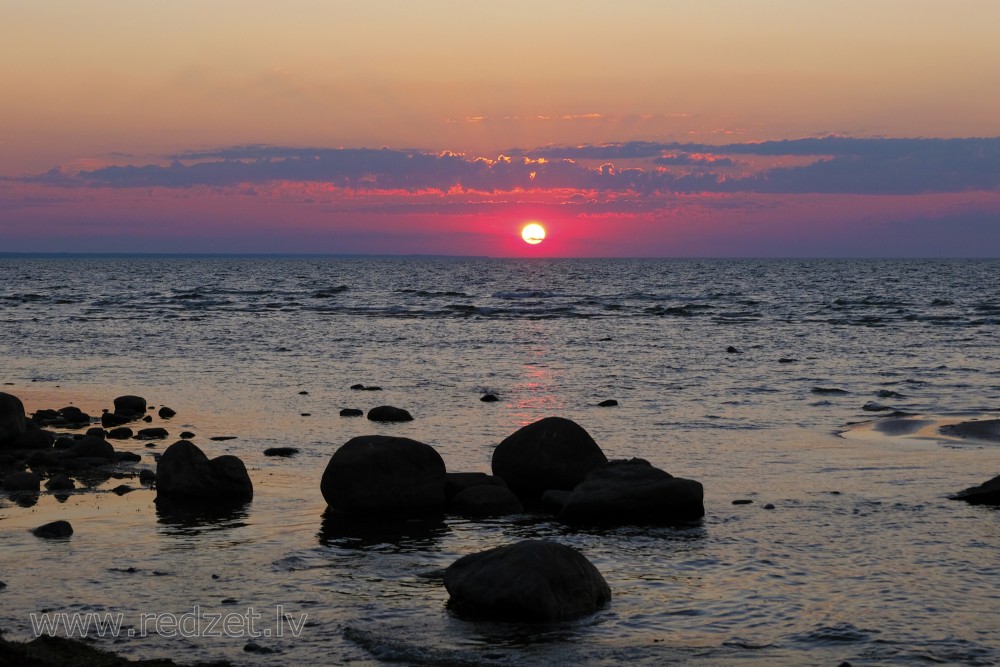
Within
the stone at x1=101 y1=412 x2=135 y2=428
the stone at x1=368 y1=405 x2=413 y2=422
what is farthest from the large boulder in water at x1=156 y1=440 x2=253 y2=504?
the stone at x1=368 y1=405 x2=413 y2=422

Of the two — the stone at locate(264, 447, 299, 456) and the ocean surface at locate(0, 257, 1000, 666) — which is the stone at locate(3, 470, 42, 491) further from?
the stone at locate(264, 447, 299, 456)

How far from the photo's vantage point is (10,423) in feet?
63.7

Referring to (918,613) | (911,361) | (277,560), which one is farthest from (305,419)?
(911,361)

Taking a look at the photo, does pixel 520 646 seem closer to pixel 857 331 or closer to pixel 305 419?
pixel 305 419

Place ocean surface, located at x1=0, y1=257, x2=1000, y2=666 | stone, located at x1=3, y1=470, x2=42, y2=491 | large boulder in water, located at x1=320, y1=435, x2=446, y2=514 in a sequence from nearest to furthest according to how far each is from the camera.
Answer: ocean surface, located at x1=0, y1=257, x2=1000, y2=666 → large boulder in water, located at x1=320, y1=435, x2=446, y2=514 → stone, located at x1=3, y1=470, x2=42, y2=491

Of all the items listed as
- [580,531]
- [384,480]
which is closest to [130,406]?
[384,480]

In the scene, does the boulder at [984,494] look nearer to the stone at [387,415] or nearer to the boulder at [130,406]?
the stone at [387,415]

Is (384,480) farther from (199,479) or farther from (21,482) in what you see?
(21,482)

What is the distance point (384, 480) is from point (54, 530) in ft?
14.6

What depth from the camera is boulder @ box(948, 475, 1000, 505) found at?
1523 centimetres

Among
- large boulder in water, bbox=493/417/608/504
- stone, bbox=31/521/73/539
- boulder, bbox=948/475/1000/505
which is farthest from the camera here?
large boulder in water, bbox=493/417/608/504

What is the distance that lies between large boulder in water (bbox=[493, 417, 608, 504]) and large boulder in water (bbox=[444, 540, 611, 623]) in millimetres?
5436

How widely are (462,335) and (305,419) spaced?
27172 millimetres

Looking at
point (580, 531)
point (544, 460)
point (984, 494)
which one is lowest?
point (580, 531)
